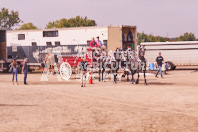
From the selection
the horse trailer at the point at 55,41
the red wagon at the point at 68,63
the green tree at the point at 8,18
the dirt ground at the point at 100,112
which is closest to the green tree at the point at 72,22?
the green tree at the point at 8,18

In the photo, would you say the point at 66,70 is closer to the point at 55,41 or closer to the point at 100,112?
the point at 55,41

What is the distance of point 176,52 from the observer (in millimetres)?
35156

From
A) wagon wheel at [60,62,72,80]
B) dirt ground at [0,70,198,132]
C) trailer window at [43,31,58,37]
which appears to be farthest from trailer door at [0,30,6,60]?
dirt ground at [0,70,198,132]

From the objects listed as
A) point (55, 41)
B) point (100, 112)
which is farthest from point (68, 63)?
point (100, 112)

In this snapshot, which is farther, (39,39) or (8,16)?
(8,16)

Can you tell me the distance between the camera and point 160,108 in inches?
462

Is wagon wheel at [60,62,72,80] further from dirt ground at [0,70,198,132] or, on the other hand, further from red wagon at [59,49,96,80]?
dirt ground at [0,70,198,132]

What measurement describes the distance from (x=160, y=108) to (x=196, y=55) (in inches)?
946

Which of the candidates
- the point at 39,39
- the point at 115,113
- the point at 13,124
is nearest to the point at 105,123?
the point at 115,113

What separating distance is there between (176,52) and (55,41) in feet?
39.8

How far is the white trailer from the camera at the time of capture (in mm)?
34562

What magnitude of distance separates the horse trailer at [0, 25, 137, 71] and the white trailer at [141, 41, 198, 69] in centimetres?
325

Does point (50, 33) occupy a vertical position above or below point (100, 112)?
above

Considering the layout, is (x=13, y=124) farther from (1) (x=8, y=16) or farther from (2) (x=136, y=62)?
(1) (x=8, y=16)
